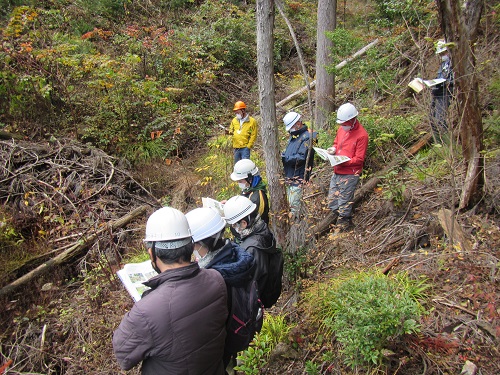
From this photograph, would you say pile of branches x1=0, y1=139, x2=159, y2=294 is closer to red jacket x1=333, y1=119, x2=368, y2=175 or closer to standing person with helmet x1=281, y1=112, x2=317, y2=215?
standing person with helmet x1=281, y1=112, x2=317, y2=215

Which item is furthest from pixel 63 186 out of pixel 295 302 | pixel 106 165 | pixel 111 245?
pixel 295 302

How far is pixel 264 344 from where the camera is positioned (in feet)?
11.0

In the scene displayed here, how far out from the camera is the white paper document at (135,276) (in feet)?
8.45

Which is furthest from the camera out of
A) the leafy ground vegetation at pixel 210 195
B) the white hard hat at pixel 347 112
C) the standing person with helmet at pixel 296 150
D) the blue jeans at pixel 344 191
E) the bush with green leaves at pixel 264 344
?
the standing person with helmet at pixel 296 150

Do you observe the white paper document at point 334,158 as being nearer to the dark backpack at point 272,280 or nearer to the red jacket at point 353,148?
the red jacket at point 353,148

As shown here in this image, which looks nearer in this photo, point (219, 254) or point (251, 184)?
point (219, 254)

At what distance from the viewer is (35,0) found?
11336 mm

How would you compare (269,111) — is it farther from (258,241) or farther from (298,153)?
(258,241)

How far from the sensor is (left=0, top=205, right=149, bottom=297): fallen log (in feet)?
16.1

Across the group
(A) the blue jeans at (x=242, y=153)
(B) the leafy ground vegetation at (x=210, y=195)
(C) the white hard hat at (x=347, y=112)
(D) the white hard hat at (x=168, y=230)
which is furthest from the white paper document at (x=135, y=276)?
(A) the blue jeans at (x=242, y=153)

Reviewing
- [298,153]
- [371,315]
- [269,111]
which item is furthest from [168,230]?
[298,153]

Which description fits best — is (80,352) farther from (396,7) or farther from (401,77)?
(396,7)

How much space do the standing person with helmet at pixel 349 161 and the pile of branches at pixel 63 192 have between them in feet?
12.2

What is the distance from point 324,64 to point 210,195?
4.06 metres
